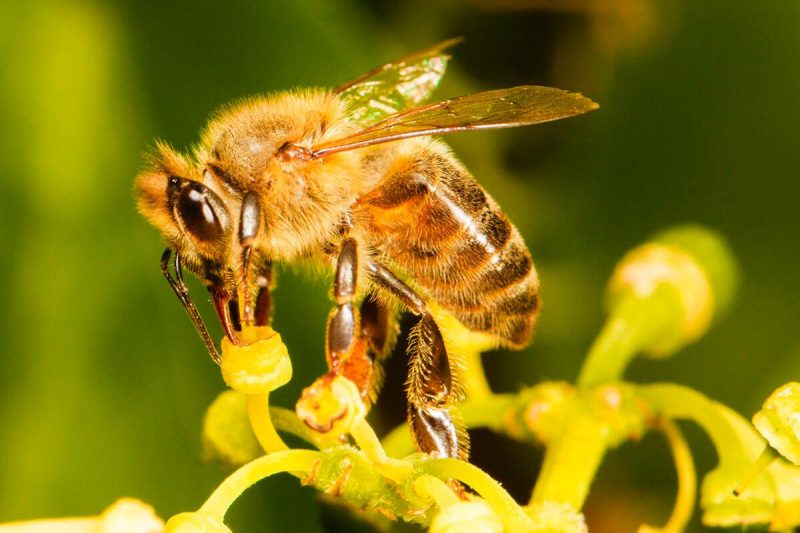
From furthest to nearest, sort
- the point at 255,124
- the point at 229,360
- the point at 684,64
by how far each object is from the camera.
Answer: the point at 684,64 < the point at 255,124 < the point at 229,360

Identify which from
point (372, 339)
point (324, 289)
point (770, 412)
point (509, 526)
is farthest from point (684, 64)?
point (509, 526)

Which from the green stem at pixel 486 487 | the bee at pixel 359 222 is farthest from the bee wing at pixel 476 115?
the green stem at pixel 486 487

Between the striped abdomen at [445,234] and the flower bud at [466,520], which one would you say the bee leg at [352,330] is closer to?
the striped abdomen at [445,234]

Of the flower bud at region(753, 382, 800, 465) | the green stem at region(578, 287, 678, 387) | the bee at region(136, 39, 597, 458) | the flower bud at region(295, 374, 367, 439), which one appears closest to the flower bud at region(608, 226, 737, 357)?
the green stem at region(578, 287, 678, 387)

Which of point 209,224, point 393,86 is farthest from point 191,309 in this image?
point 393,86

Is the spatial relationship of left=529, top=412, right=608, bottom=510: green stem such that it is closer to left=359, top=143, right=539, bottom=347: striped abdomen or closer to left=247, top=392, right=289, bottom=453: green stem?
left=359, top=143, right=539, bottom=347: striped abdomen

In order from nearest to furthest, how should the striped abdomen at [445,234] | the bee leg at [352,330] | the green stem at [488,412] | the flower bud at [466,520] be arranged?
the flower bud at [466,520] < the bee leg at [352,330] < the striped abdomen at [445,234] < the green stem at [488,412]

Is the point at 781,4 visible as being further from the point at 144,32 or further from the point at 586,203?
the point at 144,32
